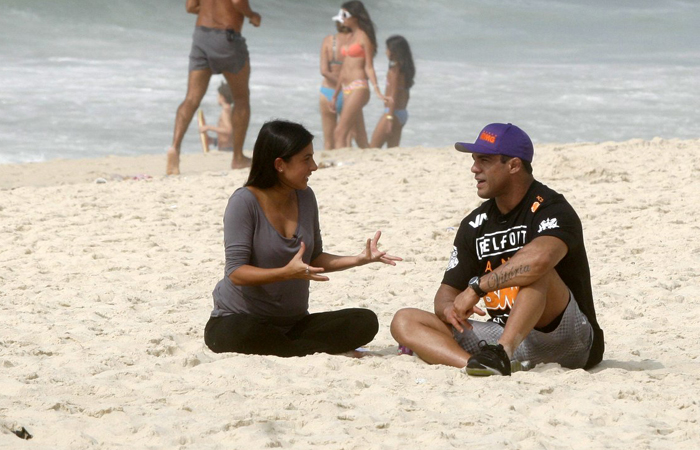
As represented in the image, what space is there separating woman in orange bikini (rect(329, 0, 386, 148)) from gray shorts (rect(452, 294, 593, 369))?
21.8 feet

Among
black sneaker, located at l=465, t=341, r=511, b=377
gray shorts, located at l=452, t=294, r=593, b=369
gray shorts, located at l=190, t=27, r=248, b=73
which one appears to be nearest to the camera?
black sneaker, located at l=465, t=341, r=511, b=377

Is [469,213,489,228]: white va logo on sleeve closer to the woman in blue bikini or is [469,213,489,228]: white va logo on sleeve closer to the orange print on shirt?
the orange print on shirt

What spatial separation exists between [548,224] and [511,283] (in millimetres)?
267

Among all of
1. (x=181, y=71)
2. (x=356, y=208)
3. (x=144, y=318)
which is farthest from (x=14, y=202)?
(x=181, y=71)

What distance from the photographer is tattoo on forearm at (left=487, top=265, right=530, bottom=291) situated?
3.62 m

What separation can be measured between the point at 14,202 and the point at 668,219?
4.72 metres

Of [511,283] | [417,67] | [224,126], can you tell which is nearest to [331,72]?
[224,126]

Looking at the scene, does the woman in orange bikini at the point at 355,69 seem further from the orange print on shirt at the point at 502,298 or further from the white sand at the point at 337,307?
the orange print on shirt at the point at 502,298

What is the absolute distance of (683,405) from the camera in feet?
10.8

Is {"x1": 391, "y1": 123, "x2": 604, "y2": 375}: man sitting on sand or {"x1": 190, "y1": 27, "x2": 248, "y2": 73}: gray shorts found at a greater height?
{"x1": 190, "y1": 27, "x2": 248, "y2": 73}: gray shorts

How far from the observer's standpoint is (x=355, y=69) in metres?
10.8

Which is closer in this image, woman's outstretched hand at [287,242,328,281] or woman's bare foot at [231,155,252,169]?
woman's outstretched hand at [287,242,328,281]

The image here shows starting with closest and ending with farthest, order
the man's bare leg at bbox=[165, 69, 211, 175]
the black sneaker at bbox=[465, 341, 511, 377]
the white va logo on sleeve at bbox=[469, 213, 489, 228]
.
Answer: the black sneaker at bbox=[465, 341, 511, 377] → the white va logo on sleeve at bbox=[469, 213, 489, 228] → the man's bare leg at bbox=[165, 69, 211, 175]

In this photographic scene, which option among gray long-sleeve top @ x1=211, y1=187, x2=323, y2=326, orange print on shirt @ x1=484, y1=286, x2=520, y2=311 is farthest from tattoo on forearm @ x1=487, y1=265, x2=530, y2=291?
gray long-sleeve top @ x1=211, y1=187, x2=323, y2=326
